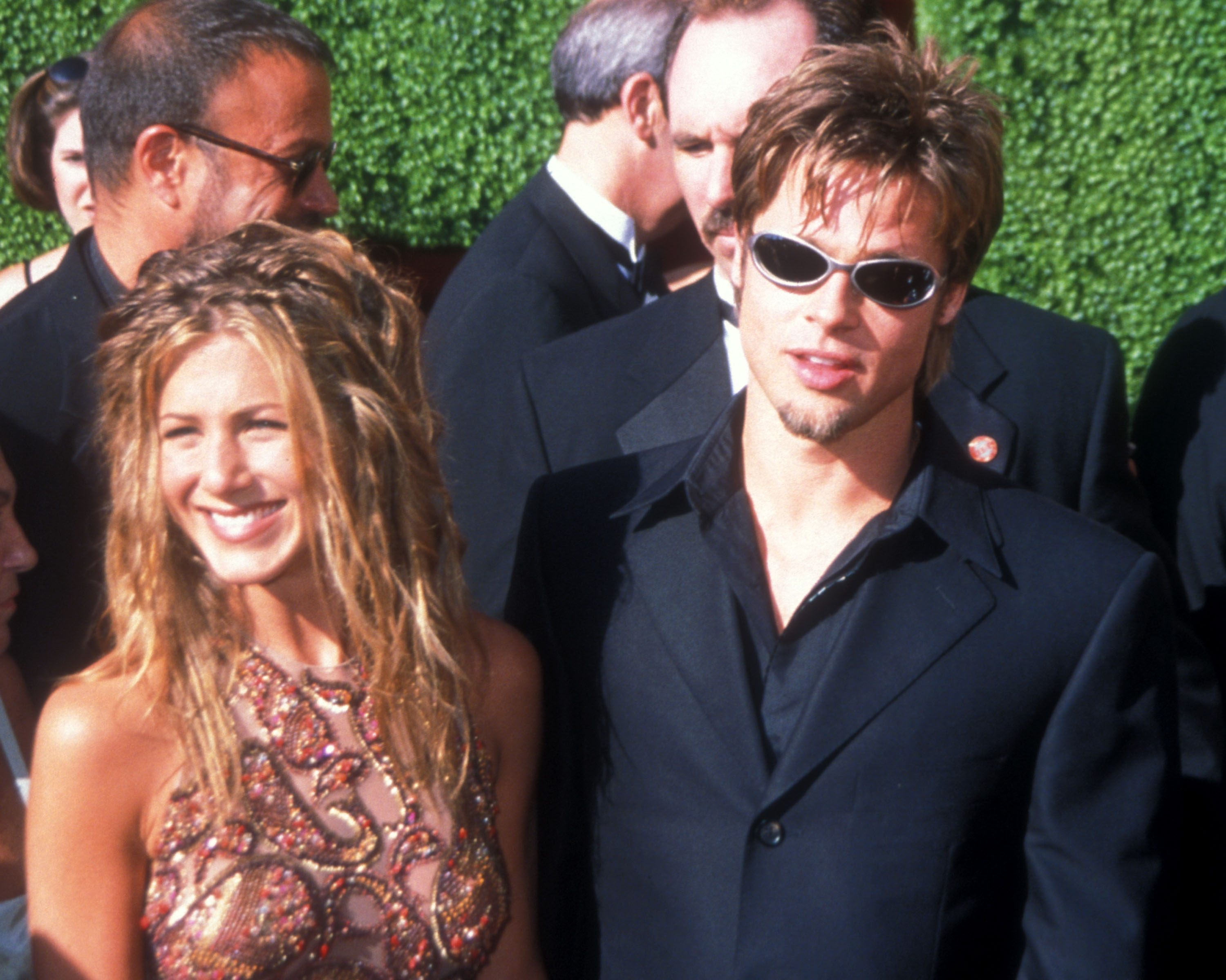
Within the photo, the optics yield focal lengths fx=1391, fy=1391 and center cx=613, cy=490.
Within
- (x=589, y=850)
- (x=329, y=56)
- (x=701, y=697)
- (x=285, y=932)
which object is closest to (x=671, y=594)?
(x=701, y=697)

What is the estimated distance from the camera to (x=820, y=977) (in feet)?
6.37

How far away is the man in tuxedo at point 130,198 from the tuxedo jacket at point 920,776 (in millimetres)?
1220

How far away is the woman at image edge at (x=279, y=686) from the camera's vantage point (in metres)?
1.90

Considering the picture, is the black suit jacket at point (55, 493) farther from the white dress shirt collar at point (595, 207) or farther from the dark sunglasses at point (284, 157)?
the white dress shirt collar at point (595, 207)

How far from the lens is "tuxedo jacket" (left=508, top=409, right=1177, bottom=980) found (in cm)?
195

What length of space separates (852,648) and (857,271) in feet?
1.83

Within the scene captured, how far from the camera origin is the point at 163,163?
114 inches

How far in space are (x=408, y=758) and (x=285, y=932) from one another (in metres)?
0.31

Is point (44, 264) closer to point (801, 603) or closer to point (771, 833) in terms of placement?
point (801, 603)

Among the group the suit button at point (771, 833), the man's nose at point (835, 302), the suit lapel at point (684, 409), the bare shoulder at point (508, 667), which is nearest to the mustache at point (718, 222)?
the suit lapel at point (684, 409)

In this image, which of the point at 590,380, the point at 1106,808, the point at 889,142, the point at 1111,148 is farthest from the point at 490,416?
the point at 1111,148

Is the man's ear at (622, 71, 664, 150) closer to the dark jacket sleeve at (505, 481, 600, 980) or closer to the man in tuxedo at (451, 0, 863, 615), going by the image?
the man in tuxedo at (451, 0, 863, 615)

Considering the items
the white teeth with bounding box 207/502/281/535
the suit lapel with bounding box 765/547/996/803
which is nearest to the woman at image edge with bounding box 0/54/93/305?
the white teeth with bounding box 207/502/281/535

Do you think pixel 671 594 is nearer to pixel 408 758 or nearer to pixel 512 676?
pixel 512 676
